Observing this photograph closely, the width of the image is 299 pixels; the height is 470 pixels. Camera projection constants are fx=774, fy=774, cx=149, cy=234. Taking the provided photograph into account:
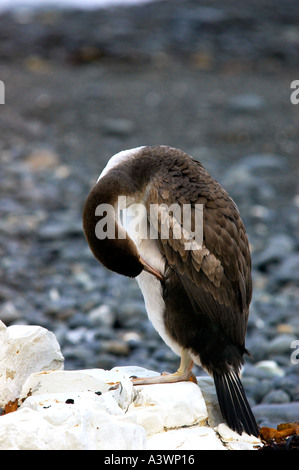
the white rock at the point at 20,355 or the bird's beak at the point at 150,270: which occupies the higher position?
the bird's beak at the point at 150,270

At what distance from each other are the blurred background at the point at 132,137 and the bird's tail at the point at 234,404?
1.07m

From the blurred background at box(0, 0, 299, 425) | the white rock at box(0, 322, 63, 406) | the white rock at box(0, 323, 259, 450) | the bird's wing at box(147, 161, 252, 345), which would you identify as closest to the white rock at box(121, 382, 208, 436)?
the white rock at box(0, 323, 259, 450)

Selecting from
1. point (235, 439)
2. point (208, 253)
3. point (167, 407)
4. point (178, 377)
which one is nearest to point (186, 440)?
point (167, 407)

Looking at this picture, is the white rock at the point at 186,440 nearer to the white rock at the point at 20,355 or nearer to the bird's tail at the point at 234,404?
the bird's tail at the point at 234,404

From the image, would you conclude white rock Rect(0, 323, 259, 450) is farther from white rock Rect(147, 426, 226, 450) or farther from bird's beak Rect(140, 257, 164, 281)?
bird's beak Rect(140, 257, 164, 281)

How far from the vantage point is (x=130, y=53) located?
17.8 metres

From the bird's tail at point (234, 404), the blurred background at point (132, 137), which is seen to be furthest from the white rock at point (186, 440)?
the blurred background at point (132, 137)

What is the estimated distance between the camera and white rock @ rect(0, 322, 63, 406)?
518 centimetres

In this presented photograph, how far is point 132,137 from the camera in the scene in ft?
47.7

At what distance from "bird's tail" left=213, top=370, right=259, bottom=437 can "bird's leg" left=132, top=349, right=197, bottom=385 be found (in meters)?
0.24

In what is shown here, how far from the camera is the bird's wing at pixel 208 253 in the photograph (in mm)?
5289

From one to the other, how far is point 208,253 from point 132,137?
9.46m

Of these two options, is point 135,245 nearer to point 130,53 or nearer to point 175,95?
point 175,95

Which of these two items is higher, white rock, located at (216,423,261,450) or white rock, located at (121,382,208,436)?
white rock, located at (121,382,208,436)
